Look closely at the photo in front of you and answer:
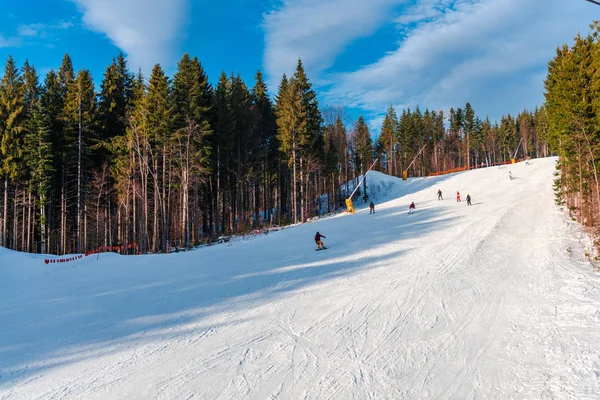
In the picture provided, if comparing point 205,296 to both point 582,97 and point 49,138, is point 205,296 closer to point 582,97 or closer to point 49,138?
point 582,97

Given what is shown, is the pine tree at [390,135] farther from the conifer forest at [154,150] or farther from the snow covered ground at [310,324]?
the snow covered ground at [310,324]

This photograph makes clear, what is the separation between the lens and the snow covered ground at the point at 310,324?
5.41m

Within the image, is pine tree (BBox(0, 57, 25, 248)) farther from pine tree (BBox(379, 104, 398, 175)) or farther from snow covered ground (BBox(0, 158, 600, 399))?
pine tree (BBox(379, 104, 398, 175))

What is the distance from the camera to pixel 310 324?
7.86 metres

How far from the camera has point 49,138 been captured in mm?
30562

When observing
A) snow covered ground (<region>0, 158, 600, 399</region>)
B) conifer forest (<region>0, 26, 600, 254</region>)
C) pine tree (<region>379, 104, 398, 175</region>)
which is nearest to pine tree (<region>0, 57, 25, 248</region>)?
conifer forest (<region>0, 26, 600, 254</region>)

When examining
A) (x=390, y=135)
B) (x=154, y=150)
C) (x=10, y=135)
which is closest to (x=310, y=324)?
(x=154, y=150)

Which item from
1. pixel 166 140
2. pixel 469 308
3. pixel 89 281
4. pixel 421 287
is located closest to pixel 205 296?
pixel 89 281

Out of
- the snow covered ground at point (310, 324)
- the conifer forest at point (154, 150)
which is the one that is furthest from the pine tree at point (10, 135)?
the snow covered ground at point (310, 324)

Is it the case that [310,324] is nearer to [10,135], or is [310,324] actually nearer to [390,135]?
[10,135]

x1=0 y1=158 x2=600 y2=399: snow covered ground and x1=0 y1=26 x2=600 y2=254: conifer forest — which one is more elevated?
x1=0 y1=26 x2=600 y2=254: conifer forest

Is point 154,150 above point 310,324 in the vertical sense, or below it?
above

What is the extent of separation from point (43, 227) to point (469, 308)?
35899 mm

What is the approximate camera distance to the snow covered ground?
17.8 ft
